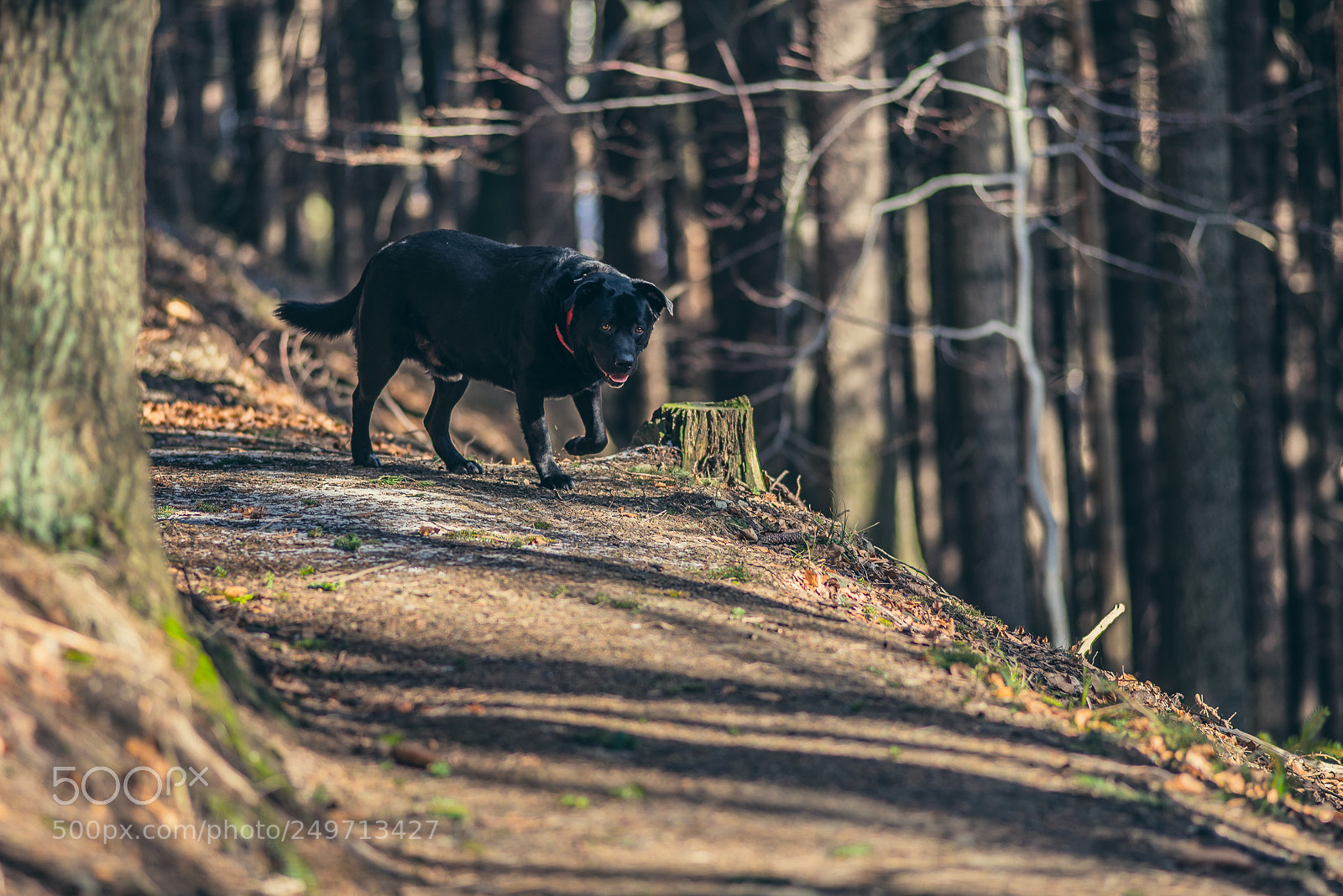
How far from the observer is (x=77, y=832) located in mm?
2562

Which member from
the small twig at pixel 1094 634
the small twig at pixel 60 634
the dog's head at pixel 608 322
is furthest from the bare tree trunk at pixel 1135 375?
the small twig at pixel 60 634

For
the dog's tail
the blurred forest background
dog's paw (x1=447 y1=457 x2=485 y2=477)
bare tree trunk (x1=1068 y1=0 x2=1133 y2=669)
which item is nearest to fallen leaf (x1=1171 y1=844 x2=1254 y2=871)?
dog's paw (x1=447 y1=457 x2=485 y2=477)

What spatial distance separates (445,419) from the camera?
748 centimetres

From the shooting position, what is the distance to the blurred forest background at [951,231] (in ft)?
37.0

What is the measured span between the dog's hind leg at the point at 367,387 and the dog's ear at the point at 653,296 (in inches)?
69.3

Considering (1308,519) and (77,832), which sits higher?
(77,832)

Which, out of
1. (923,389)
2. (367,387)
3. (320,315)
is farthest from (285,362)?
(923,389)

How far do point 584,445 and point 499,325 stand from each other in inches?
36.5

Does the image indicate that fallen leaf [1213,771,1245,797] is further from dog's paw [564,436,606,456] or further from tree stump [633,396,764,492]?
dog's paw [564,436,606,456]

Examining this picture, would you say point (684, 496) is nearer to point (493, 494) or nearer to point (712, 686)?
point (493, 494)

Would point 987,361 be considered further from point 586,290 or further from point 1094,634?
point 586,290

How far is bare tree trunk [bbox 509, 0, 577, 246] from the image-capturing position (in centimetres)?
1342

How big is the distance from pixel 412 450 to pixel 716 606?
495 cm

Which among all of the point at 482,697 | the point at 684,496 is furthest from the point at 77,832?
the point at 684,496
